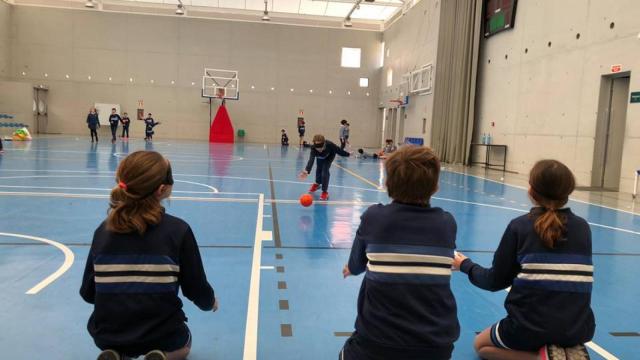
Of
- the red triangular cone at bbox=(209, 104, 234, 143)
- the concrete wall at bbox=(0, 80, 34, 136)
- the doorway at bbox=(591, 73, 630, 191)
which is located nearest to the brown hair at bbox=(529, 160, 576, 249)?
the doorway at bbox=(591, 73, 630, 191)

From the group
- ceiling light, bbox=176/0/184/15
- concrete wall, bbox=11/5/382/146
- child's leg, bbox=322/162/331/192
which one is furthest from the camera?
concrete wall, bbox=11/5/382/146

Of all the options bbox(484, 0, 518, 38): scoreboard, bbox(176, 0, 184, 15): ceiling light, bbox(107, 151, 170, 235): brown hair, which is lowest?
bbox(107, 151, 170, 235): brown hair

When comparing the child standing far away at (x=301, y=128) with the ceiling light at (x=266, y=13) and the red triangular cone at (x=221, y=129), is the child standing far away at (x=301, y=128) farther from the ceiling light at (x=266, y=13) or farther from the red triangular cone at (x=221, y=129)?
the ceiling light at (x=266, y=13)

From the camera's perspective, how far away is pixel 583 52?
43.6 ft

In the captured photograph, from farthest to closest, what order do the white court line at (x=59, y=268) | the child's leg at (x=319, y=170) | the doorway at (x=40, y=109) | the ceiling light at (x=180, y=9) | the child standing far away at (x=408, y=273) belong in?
the doorway at (x=40, y=109)
the ceiling light at (x=180, y=9)
the child's leg at (x=319, y=170)
the white court line at (x=59, y=268)
the child standing far away at (x=408, y=273)

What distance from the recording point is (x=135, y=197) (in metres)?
2.08

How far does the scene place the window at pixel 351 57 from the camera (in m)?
33.8

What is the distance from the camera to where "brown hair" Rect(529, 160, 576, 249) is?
2374mm

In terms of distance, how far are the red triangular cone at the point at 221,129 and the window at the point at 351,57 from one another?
8.75 metres

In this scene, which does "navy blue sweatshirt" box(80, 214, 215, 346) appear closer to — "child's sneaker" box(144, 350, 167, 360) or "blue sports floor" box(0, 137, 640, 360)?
"child's sneaker" box(144, 350, 167, 360)

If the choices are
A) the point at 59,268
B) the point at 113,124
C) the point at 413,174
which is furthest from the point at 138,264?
the point at 113,124

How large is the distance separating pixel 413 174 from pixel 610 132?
1290cm

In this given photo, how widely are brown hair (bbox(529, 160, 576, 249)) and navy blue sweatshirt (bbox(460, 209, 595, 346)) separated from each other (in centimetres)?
4

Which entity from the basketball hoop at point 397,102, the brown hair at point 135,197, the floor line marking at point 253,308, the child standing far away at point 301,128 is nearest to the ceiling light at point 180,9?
the child standing far away at point 301,128
